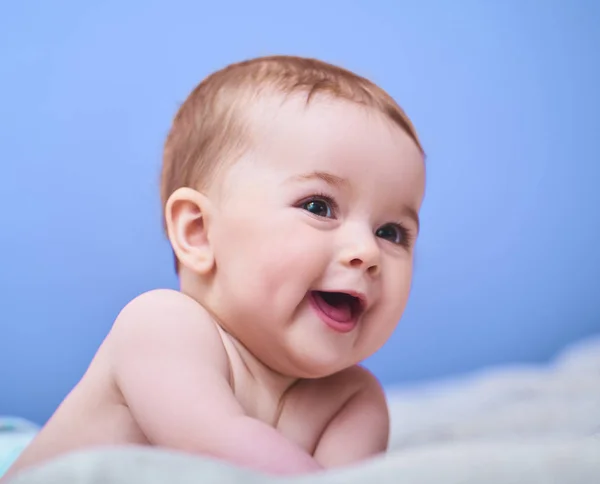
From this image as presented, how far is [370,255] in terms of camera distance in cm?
76

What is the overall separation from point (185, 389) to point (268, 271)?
14 centimetres

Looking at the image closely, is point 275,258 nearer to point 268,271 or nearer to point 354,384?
point 268,271

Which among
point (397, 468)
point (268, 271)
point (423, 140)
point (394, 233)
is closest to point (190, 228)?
point (268, 271)

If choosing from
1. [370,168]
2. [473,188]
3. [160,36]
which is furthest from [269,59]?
[473,188]

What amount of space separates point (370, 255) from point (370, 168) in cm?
9

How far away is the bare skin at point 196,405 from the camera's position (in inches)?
27.2

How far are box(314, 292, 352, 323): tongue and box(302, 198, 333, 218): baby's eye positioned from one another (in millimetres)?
81

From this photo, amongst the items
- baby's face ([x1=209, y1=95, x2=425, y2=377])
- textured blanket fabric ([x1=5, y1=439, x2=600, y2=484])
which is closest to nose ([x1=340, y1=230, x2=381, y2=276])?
baby's face ([x1=209, y1=95, x2=425, y2=377])

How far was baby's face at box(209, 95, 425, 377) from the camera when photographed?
2.52ft

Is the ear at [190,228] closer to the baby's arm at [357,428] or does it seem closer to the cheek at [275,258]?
the cheek at [275,258]

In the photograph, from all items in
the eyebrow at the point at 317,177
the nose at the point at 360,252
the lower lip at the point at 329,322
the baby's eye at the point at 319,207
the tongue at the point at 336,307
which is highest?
the eyebrow at the point at 317,177

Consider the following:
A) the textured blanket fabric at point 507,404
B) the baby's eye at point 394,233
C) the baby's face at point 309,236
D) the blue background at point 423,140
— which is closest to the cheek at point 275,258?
the baby's face at point 309,236

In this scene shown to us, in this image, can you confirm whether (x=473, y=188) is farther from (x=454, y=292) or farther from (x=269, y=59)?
(x=269, y=59)

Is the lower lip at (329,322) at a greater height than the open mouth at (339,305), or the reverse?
the open mouth at (339,305)
